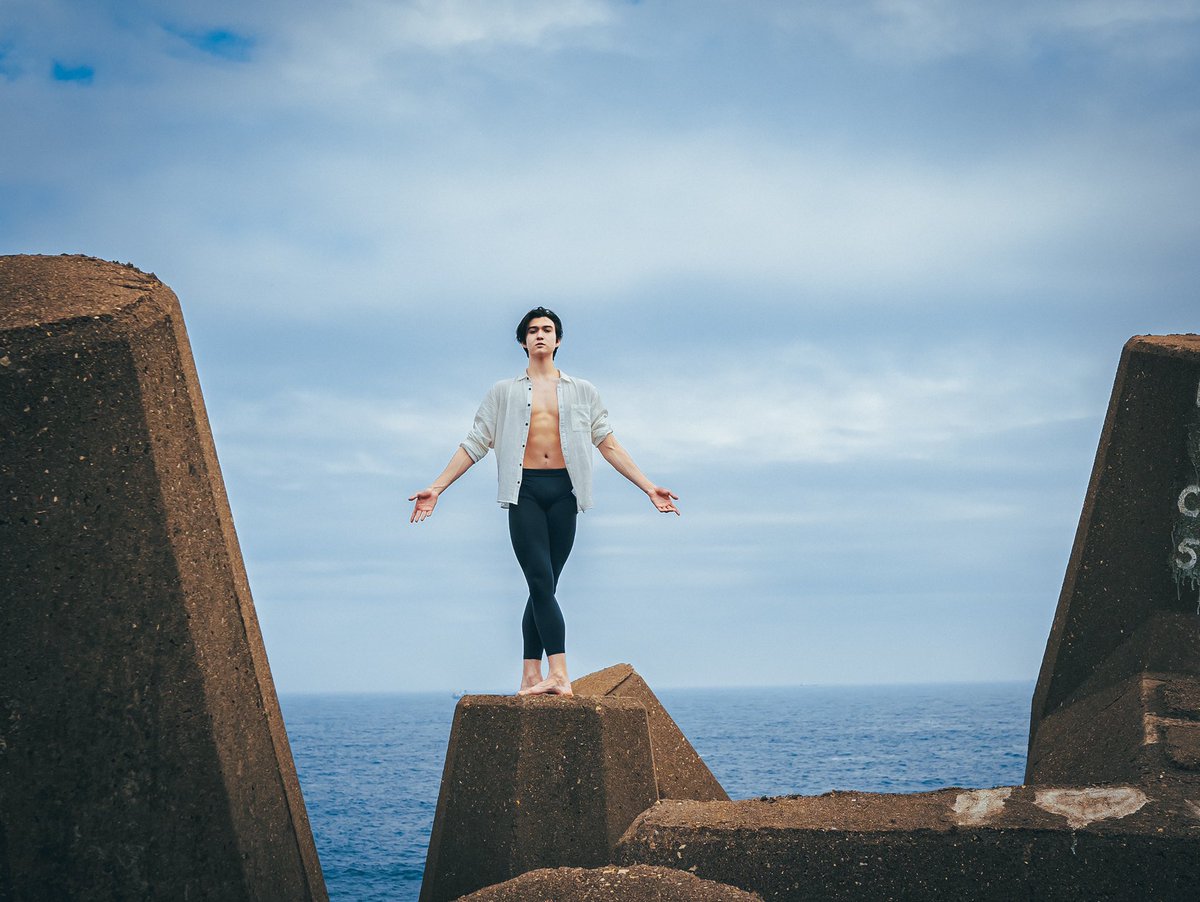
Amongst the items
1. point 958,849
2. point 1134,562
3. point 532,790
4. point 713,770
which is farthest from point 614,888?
point 713,770

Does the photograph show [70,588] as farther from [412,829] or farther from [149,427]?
[412,829]

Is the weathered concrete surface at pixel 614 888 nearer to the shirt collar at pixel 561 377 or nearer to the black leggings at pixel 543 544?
the black leggings at pixel 543 544

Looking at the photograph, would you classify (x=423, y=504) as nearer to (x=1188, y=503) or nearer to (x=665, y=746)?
(x=665, y=746)

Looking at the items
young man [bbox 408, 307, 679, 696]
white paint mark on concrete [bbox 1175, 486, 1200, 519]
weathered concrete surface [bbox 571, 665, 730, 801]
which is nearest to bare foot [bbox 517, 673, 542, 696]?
young man [bbox 408, 307, 679, 696]

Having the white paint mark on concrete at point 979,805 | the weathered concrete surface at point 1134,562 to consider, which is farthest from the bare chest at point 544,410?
the weathered concrete surface at point 1134,562

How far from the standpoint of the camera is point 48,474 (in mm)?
4797

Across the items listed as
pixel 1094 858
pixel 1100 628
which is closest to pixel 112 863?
pixel 1094 858

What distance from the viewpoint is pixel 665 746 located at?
316 inches

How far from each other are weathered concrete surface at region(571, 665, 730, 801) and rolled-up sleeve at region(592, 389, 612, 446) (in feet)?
5.81

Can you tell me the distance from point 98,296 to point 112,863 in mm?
2380

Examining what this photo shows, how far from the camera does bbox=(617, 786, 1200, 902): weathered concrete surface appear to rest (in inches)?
215

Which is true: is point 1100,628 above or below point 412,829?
above

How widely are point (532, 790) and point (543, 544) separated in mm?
1455

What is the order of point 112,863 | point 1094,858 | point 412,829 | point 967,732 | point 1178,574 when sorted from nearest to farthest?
point 112,863, point 1094,858, point 1178,574, point 412,829, point 967,732
